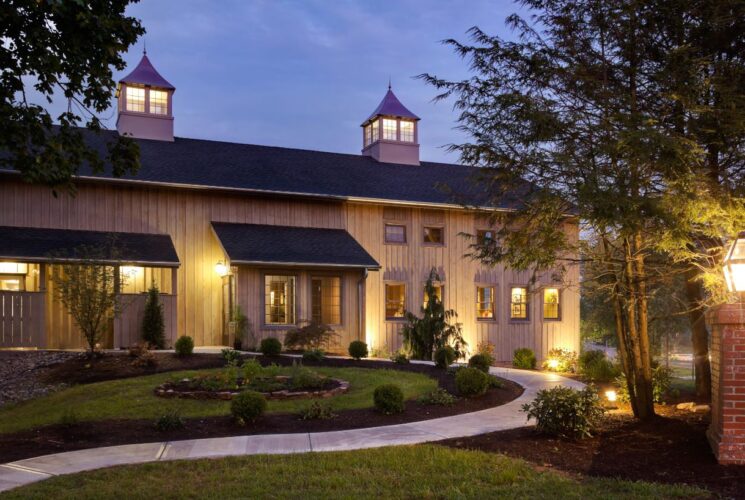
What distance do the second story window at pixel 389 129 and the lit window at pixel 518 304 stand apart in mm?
7322

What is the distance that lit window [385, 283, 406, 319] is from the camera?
23375mm

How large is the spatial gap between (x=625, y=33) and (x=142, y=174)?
1431 centimetres

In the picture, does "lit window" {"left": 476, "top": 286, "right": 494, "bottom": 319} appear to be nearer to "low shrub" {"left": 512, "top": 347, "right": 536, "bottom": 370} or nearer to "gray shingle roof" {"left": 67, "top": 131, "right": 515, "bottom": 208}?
"low shrub" {"left": 512, "top": 347, "right": 536, "bottom": 370}

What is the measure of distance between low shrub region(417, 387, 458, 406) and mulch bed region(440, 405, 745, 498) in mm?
2207

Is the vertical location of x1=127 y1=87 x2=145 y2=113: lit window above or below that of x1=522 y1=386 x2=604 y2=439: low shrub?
above

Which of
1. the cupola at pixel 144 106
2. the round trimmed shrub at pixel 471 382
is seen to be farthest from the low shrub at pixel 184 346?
the cupola at pixel 144 106

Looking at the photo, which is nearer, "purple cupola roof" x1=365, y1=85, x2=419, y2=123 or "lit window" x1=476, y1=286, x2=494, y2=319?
"lit window" x1=476, y1=286, x2=494, y2=319

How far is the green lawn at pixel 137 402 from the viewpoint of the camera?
1102 centimetres

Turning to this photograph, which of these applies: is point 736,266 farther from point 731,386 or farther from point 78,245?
point 78,245

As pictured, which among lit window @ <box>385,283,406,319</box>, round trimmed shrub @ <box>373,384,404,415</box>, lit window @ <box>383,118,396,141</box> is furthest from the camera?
lit window @ <box>383,118,396,141</box>

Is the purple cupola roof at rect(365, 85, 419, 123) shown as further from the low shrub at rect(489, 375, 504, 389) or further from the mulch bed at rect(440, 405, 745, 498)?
the mulch bed at rect(440, 405, 745, 498)

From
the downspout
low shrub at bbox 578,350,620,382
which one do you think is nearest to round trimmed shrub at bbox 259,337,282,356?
the downspout

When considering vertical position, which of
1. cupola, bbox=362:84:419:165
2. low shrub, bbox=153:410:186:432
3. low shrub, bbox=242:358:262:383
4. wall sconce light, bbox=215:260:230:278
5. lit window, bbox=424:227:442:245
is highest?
cupola, bbox=362:84:419:165

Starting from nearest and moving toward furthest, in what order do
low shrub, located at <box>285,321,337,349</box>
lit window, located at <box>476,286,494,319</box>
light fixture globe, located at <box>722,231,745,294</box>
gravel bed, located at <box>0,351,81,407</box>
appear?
light fixture globe, located at <box>722,231,745,294</box>
gravel bed, located at <box>0,351,81,407</box>
low shrub, located at <box>285,321,337,349</box>
lit window, located at <box>476,286,494,319</box>
